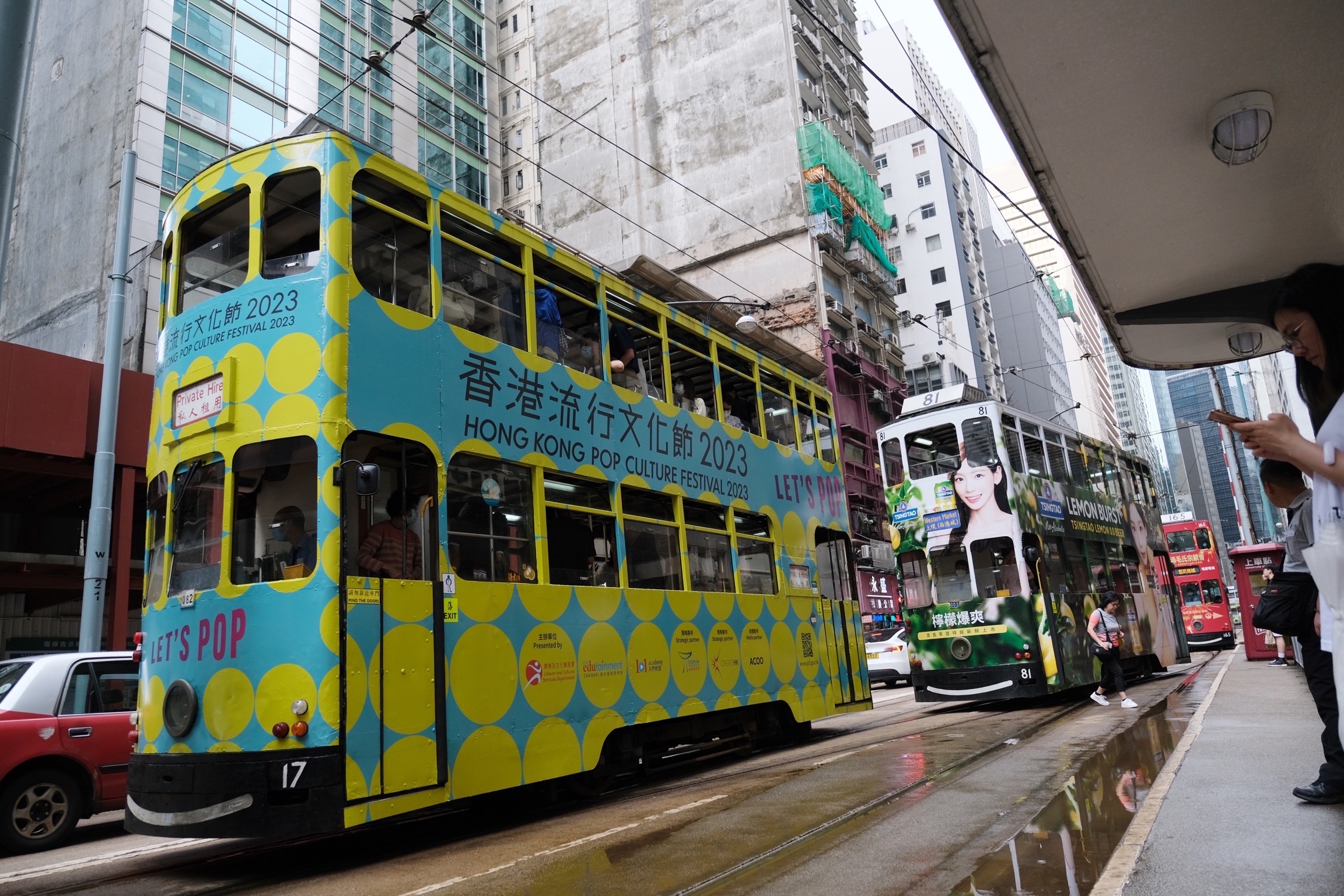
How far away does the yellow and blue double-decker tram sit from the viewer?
568cm

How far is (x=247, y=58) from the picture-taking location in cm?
2497

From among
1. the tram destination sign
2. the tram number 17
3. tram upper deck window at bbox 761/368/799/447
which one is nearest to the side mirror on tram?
the tram destination sign

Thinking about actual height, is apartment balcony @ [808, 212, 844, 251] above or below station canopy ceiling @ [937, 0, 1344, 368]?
above

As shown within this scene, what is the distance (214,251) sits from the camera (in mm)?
6777

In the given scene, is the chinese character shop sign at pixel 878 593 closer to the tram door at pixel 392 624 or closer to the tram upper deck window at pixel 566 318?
the tram upper deck window at pixel 566 318

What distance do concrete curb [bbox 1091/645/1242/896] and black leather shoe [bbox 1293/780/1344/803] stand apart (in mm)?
710

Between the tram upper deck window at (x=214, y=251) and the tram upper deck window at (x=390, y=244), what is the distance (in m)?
0.80

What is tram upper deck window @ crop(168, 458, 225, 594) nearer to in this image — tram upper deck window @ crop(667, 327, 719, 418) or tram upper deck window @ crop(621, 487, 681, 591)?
tram upper deck window @ crop(621, 487, 681, 591)

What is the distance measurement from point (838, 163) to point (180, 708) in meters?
31.7

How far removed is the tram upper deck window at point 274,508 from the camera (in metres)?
5.90

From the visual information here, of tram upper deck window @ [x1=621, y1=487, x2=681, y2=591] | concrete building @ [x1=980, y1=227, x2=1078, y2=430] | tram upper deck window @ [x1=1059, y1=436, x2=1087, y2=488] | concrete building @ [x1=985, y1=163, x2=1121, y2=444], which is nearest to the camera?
tram upper deck window @ [x1=621, y1=487, x2=681, y2=591]

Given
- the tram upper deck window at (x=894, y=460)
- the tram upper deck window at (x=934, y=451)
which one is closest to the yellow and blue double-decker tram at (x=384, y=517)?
the tram upper deck window at (x=934, y=451)

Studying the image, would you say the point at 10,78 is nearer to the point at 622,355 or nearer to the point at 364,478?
the point at 364,478

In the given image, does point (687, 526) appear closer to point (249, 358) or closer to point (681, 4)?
point (249, 358)
